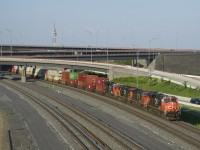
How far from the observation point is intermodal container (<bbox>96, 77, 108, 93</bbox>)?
7149cm

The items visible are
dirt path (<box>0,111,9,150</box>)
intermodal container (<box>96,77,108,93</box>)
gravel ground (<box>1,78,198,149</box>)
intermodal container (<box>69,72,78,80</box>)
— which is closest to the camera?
dirt path (<box>0,111,9,150</box>)

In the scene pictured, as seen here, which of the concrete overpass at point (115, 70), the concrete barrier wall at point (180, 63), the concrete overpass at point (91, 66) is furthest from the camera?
the concrete barrier wall at point (180, 63)

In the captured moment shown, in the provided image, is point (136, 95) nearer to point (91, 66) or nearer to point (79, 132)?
point (79, 132)

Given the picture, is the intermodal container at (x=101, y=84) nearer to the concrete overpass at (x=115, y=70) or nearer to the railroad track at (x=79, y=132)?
the concrete overpass at (x=115, y=70)

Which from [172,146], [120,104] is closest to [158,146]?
[172,146]

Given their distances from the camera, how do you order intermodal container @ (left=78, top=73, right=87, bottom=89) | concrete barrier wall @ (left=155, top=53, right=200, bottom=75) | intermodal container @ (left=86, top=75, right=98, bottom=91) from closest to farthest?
1. intermodal container @ (left=86, top=75, right=98, bottom=91)
2. intermodal container @ (left=78, top=73, right=87, bottom=89)
3. concrete barrier wall @ (left=155, top=53, right=200, bottom=75)

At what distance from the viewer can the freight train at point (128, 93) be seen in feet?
147

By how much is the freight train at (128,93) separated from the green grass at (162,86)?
50.0ft

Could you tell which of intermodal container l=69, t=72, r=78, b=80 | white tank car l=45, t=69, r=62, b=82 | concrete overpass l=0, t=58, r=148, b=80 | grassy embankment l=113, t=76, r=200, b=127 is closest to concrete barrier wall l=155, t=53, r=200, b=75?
concrete overpass l=0, t=58, r=148, b=80

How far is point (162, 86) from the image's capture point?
87.0 meters

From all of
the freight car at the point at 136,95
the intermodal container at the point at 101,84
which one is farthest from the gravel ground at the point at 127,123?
the intermodal container at the point at 101,84

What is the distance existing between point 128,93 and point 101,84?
14672mm

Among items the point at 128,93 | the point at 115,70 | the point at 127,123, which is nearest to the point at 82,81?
the point at 115,70

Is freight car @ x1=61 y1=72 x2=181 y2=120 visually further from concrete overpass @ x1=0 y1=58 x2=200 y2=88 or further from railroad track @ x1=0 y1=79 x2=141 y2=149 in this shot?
concrete overpass @ x1=0 y1=58 x2=200 y2=88
